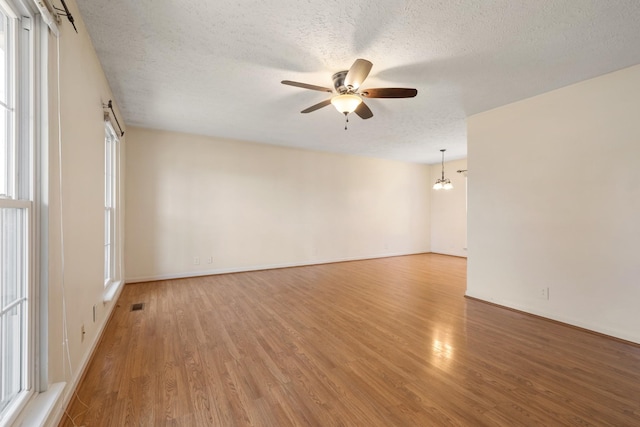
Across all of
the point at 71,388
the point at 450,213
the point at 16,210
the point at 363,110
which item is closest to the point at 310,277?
the point at 363,110

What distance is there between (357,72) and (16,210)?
2.26m

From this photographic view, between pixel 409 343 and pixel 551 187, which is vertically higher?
pixel 551 187

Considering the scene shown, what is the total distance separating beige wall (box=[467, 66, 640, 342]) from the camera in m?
2.60

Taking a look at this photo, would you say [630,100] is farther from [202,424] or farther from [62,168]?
[62,168]

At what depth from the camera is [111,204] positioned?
11.4ft

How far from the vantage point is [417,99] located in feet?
10.8

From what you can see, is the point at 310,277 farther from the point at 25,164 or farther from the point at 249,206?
the point at 25,164

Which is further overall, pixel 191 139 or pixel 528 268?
pixel 191 139

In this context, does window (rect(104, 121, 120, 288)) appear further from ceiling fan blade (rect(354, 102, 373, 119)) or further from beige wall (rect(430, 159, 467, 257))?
beige wall (rect(430, 159, 467, 257))

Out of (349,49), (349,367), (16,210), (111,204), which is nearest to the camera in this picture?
(16,210)

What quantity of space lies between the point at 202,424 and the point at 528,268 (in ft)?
12.0

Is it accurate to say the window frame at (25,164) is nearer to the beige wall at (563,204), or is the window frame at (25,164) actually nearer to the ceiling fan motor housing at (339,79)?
the ceiling fan motor housing at (339,79)

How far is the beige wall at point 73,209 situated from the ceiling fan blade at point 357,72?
187cm

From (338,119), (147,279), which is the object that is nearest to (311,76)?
(338,119)
